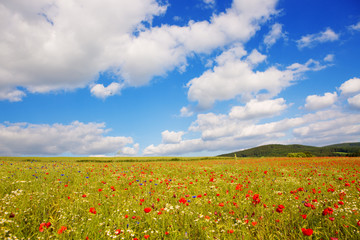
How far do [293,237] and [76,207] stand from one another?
5.24m

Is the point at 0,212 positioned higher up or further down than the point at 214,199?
higher up

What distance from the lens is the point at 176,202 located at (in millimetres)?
6113

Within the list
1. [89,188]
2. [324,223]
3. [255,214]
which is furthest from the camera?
[89,188]

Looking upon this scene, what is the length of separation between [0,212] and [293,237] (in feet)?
21.7

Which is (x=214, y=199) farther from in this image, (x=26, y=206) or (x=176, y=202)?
(x=26, y=206)

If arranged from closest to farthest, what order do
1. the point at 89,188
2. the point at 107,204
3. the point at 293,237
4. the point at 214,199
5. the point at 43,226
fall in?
the point at 43,226, the point at 293,237, the point at 107,204, the point at 214,199, the point at 89,188

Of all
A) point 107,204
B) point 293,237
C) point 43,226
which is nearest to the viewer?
point 43,226

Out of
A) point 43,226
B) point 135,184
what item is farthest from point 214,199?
point 43,226

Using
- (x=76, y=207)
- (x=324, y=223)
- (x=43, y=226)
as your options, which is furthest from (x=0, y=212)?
(x=324, y=223)

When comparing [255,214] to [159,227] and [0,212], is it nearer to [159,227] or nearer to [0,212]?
[159,227]

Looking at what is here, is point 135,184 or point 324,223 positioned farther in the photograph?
point 135,184

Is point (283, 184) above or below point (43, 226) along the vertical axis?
below

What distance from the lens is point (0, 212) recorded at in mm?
4406

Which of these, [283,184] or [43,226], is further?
[283,184]
